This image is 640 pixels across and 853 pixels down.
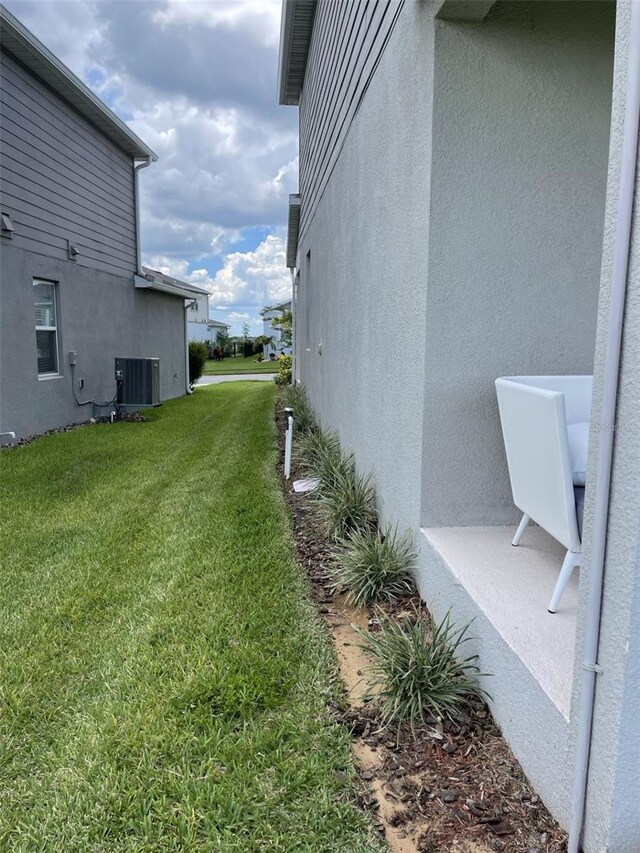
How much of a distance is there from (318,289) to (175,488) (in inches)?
150

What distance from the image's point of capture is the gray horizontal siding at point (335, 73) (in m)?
4.30

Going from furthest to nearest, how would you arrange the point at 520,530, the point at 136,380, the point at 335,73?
the point at 136,380
the point at 335,73
the point at 520,530

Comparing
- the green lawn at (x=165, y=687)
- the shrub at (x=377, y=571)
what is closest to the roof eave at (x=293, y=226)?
the green lawn at (x=165, y=687)

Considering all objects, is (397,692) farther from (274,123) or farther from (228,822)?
(274,123)

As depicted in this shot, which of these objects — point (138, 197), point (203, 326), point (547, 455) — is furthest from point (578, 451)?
point (203, 326)

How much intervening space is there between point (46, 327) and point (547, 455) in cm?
857

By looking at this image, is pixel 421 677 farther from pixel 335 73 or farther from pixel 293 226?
pixel 293 226

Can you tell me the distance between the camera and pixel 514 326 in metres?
2.99

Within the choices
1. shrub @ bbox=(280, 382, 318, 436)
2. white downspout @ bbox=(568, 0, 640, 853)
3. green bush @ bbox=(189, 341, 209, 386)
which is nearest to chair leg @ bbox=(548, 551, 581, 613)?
white downspout @ bbox=(568, 0, 640, 853)

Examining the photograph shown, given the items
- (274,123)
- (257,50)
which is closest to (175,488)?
(257,50)

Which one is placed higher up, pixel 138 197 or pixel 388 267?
pixel 138 197

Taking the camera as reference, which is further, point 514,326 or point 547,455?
point 514,326

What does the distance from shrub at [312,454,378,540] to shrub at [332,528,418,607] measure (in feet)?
1.69

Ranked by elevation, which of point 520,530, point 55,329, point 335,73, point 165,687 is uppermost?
point 335,73
